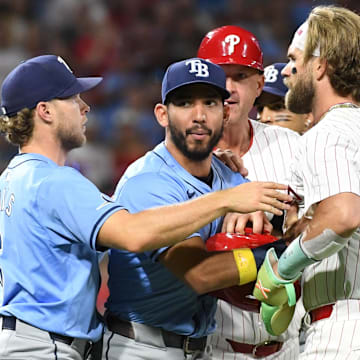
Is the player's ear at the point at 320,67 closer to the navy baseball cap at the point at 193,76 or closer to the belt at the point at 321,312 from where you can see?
the navy baseball cap at the point at 193,76

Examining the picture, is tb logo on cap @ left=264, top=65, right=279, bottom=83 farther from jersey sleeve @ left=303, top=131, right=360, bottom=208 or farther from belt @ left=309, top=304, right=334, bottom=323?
belt @ left=309, top=304, right=334, bottom=323

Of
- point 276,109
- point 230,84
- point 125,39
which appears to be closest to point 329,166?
point 230,84

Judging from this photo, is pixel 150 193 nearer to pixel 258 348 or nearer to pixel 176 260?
pixel 176 260

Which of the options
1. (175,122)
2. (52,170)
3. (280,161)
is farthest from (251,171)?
(52,170)

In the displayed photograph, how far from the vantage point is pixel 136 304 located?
314 cm

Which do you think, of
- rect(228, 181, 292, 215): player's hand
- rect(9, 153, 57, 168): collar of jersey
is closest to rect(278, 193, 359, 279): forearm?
rect(228, 181, 292, 215): player's hand

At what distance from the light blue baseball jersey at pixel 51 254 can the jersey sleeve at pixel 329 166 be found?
30.5 inches

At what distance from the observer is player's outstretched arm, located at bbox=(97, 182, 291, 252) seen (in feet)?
8.86

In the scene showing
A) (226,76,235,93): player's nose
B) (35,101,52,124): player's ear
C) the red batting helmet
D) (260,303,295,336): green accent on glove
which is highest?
Result: the red batting helmet

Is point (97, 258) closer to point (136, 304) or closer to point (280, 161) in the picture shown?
point (136, 304)

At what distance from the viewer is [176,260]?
114 inches

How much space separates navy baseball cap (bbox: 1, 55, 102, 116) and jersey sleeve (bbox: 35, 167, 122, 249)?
0.46m

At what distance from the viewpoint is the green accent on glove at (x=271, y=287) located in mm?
2830

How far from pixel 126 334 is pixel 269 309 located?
2.17ft
